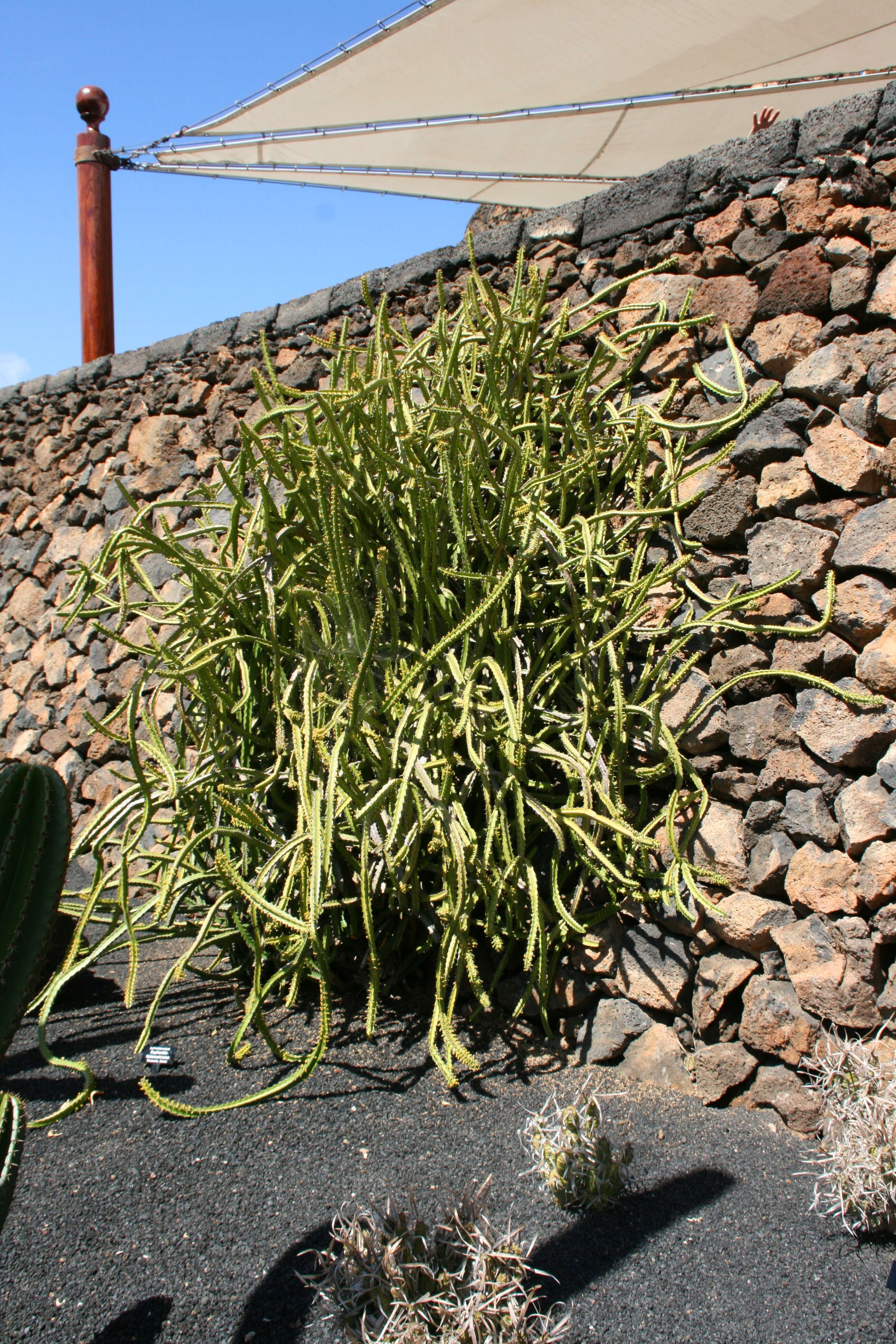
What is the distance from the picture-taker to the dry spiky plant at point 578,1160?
5.03 feet

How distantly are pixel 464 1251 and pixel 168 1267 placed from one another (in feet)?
1.63

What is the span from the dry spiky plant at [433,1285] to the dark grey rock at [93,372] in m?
4.22

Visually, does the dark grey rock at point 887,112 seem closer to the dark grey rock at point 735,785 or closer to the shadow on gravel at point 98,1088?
the dark grey rock at point 735,785

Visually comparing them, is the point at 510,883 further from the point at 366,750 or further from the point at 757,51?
the point at 757,51

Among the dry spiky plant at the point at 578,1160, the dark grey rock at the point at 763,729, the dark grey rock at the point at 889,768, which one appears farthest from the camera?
the dark grey rock at the point at 763,729

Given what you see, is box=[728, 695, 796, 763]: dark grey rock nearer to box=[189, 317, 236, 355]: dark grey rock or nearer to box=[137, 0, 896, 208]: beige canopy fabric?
box=[189, 317, 236, 355]: dark grey rock

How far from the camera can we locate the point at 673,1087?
199 centimetres

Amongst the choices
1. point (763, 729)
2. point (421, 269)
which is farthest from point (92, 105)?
point (763, 729)

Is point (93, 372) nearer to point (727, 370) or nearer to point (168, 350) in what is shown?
point (168, 350)

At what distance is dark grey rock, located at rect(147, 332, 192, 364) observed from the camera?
4.08 m

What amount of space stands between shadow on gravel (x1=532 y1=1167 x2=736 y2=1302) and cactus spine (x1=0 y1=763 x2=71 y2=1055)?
2.93 feet

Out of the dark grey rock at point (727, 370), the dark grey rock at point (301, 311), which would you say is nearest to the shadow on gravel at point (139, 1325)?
the dark grey rock at point (727, 370)

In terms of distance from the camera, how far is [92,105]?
16.8ft

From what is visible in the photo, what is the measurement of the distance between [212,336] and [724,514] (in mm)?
2639
